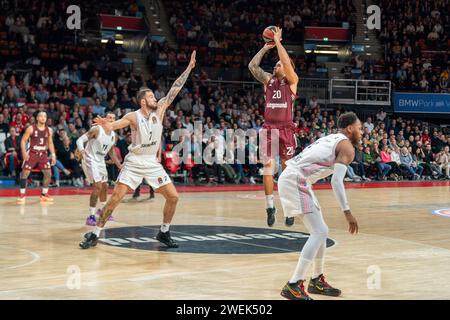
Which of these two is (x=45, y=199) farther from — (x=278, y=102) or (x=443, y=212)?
(x=443, y=212)

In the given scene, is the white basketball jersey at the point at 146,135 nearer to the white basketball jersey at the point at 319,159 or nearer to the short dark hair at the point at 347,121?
the white basketball jersey at the point at 319,159

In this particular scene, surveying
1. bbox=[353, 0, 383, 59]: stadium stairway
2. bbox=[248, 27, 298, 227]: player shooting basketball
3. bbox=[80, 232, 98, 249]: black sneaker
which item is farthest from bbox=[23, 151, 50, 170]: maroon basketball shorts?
bbox=[353, 0, 383, 59]: stadium stairway

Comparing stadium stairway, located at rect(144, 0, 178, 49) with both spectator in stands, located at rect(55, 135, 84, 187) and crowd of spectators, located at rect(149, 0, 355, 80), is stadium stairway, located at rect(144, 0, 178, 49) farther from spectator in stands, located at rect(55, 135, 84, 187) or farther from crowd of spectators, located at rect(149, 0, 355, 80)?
spectator in stands, located at rect(55, 135, 84, 187)

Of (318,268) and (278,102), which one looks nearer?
(318,268)

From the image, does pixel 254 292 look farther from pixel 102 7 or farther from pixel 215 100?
pixel 102 7

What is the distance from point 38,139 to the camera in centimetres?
1484

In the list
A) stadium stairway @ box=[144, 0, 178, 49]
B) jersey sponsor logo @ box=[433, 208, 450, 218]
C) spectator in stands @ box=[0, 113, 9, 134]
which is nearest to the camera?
jersey sponsor logo @ box=[433, 208, 450, 218]

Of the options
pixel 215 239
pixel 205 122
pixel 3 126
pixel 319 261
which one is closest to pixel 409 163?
pixel 205 122

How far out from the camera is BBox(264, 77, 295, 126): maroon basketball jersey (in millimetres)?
10641

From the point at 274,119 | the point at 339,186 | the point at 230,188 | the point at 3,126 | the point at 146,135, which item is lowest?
the point at 230,188

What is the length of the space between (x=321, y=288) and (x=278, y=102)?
168 inches

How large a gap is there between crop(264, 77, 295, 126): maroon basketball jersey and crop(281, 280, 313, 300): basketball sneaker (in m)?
4.47

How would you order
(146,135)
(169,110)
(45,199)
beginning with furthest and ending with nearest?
(169,110), (45,199), (146,135)
